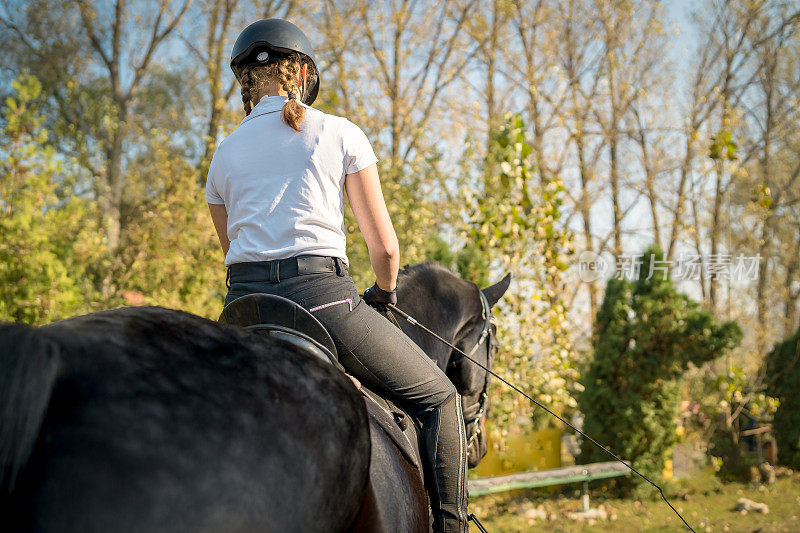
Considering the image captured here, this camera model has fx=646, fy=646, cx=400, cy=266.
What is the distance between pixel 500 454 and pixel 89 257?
5.71 metres

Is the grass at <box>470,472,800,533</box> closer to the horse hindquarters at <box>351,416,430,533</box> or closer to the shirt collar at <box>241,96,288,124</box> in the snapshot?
the horse hindquarters at <box>351,416,430,533</box>

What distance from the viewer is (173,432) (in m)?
1.19

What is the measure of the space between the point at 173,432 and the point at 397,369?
103cm

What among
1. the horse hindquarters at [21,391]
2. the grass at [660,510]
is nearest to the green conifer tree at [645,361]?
the grass at [660,510]

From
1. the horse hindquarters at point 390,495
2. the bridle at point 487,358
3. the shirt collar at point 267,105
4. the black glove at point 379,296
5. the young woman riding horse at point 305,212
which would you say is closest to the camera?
the horse hindquarters at point 390,495

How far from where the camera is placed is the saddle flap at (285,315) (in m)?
1.95

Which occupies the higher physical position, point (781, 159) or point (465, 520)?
point (781, 159)

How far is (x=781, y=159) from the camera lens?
18891 mm

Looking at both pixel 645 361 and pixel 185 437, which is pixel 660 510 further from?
pixel 185 437

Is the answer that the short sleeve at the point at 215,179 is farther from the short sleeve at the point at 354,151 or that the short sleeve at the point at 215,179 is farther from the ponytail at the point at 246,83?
the short sleeve at the point at 354,151

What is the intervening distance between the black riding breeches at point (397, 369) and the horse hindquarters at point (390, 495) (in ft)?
0.70

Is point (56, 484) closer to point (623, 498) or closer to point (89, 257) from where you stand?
point (89, 257)

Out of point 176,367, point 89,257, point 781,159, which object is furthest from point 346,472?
point 781,159

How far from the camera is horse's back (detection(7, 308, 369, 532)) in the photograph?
3.58ft
